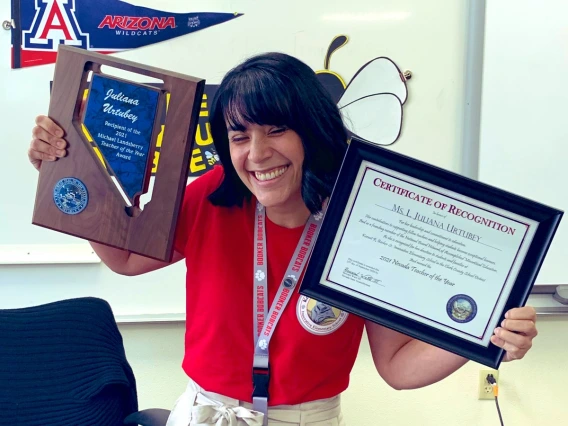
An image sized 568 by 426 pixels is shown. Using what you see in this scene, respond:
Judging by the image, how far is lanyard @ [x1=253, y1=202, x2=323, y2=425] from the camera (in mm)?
967

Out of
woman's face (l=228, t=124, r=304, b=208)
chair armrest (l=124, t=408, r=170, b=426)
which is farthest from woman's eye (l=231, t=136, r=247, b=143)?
chair armrest (l=124, t=408, r=170, b=426)

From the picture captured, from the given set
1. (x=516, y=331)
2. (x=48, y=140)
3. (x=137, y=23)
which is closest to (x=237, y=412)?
(x=516, y=331)

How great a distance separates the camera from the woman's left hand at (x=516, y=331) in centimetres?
82

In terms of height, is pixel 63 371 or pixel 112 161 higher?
pixel 112 161

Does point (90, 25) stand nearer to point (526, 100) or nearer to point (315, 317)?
point (315, 317)

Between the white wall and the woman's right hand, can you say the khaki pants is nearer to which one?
the woman's right hand

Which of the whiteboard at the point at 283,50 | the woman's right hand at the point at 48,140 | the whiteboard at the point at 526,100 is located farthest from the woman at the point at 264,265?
the whiteboard at the point at 526,100

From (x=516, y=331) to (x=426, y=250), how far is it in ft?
0.64

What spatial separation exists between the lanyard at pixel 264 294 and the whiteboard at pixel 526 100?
935 mm

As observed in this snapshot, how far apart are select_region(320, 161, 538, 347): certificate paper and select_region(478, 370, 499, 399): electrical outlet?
3.66 feet

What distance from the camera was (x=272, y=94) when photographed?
2.96 feet

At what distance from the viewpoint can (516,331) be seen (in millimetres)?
829

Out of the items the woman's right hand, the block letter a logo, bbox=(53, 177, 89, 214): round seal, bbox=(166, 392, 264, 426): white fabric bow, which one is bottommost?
bbox=(166, 392, 264, 426): white fabric bow
